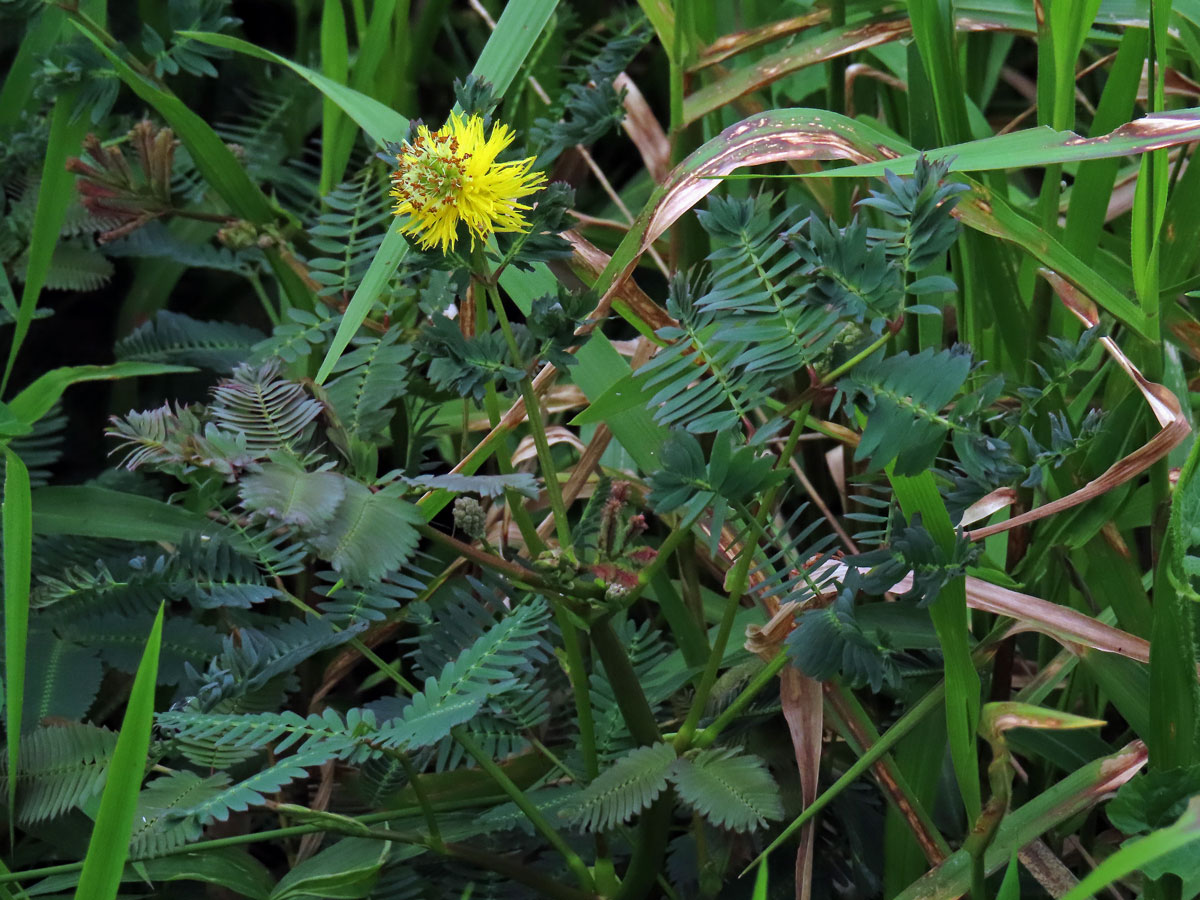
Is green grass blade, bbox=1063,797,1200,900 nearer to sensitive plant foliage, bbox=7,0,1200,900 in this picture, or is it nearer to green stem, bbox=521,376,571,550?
sensitive plant foliage, bbox=7,0,1200,900

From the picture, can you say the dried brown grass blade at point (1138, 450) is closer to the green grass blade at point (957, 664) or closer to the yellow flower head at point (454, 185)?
the green grass blade at point (957, 664)

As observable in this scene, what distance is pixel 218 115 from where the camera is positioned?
133 cm

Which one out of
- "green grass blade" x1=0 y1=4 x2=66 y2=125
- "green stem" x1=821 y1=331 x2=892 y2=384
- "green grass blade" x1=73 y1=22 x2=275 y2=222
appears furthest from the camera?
"green grass blade" x1=0 y1=4 x2=66 y2=125

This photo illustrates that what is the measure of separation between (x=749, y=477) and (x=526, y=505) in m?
0.41

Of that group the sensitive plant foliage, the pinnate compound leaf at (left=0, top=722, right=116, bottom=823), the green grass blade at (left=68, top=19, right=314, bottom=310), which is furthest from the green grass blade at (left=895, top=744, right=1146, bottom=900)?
the green grass blade at (left=68, top=19, right=314, bottom=310)

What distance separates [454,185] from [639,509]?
39 centimetres

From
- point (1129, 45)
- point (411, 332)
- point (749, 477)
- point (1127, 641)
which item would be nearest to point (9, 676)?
point (411, 332)

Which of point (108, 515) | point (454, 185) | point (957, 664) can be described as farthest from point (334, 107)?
point (957, 664)

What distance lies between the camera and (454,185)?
542mm

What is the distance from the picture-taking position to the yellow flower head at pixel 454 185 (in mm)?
540

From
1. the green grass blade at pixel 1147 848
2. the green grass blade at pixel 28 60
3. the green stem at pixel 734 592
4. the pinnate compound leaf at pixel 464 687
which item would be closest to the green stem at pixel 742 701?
the green stem at pixel 734 592

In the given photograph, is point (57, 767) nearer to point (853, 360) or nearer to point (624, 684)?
point (624, 684)

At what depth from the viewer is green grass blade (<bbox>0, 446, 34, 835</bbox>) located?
0.67 meters

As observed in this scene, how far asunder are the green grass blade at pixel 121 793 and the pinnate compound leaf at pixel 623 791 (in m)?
0.23
